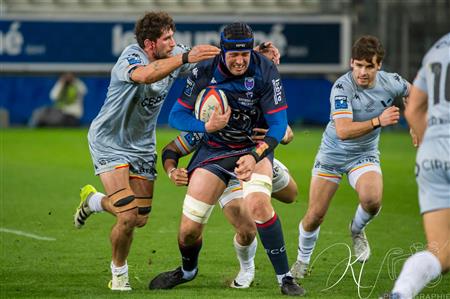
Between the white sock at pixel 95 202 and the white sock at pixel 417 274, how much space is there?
413 centimetres

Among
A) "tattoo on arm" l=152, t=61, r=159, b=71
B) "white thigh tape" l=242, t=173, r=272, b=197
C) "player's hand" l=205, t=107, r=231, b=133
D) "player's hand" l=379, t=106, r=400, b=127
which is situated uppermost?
"tattoo on arm" l=152, t=61, r=159, b=71

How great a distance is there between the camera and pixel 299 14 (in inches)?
1328

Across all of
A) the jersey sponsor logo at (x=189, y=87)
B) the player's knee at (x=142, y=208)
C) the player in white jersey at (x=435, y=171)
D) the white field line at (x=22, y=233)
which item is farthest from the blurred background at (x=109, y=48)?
the player in white jersey at (x=435, y=171)

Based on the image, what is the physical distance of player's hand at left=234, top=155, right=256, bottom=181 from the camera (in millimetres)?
8344

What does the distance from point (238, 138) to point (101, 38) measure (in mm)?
24885

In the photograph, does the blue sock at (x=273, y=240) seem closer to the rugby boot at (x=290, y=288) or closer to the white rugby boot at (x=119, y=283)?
the rugby boot at (x=290, y=288)

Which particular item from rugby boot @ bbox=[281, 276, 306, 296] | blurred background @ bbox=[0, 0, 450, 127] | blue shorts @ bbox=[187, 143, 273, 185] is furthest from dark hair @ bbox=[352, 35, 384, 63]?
blurred background @ bbox=[0, 0, 450, 127]

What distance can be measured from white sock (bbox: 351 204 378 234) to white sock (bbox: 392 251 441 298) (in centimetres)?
354

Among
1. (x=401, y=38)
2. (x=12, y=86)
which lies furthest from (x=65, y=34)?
(x=401, y=38)

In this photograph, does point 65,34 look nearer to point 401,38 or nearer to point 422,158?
point 401,38

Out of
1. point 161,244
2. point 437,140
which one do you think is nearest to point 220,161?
point 437,140

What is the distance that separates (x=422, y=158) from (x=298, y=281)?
3118 millimetres

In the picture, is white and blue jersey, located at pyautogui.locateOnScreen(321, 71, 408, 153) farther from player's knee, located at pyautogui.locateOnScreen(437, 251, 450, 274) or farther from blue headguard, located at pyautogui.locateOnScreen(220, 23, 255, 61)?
player's knee, located at pyautogui.locateOnScreen(437, 251, 450, 274)

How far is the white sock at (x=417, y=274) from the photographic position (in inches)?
256
